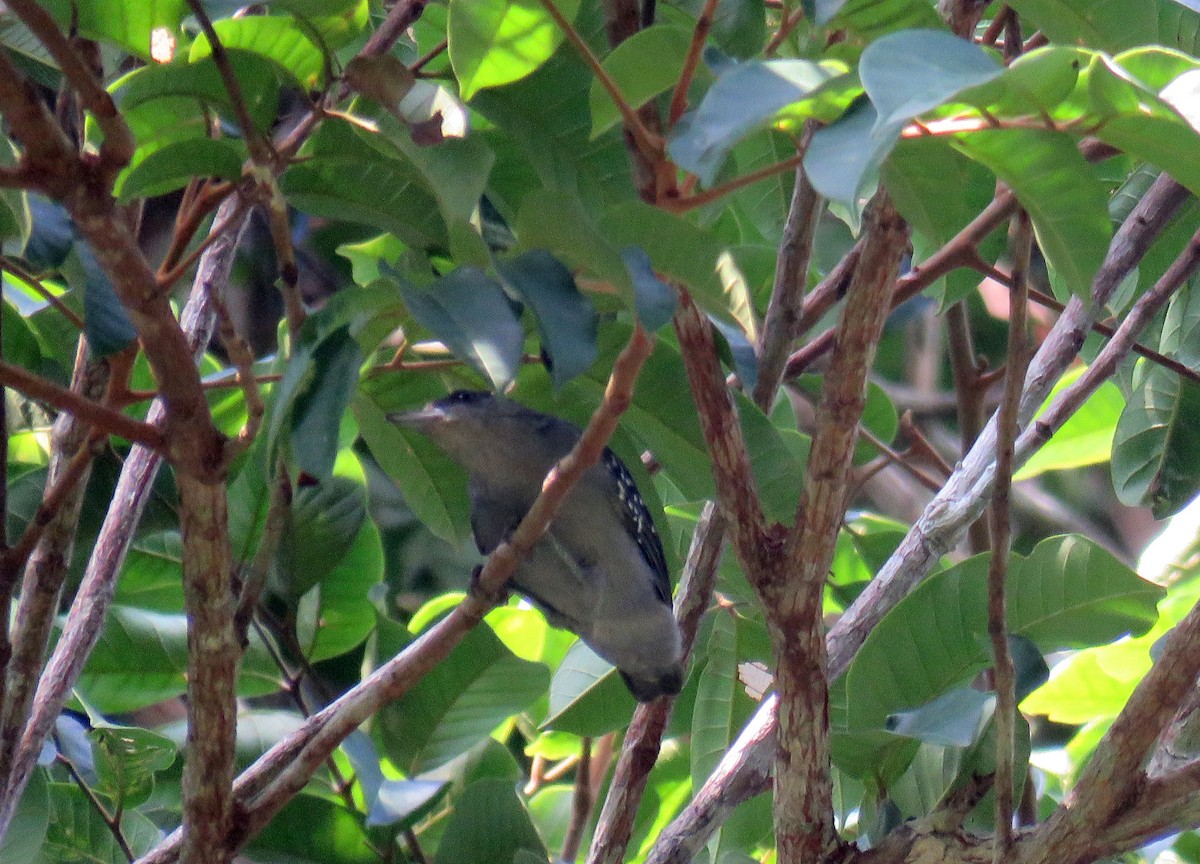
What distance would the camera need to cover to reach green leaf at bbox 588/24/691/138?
1618mm

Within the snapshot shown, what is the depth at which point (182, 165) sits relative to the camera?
1.78 metres

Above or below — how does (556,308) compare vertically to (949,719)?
above

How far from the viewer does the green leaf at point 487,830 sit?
2.44 meters

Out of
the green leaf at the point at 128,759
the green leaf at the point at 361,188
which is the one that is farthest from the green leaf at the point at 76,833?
the green leaf at the point at 361,188

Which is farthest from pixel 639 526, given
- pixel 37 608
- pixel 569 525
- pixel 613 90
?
pixel 613 90

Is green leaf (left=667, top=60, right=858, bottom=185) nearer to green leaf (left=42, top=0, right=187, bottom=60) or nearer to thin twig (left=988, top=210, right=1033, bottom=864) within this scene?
thin twig (left=988, top=210, right=1033, bottom=864)

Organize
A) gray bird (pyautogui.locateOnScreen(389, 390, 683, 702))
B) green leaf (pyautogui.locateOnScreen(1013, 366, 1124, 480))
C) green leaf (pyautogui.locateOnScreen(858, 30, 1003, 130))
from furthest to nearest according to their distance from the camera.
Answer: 1. green leaf (pyautogui.locateOnScreen(1013, 366, 1124, 480))
2. gray bird (pyautogui.locateOnScreen(389, 390, 683, 702))
3. green leaf (pyautogui.locateOnScreen(858, 30, 1003, 130))

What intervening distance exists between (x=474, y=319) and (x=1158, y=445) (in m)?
2.18

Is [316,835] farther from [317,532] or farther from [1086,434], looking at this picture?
[1086,434]

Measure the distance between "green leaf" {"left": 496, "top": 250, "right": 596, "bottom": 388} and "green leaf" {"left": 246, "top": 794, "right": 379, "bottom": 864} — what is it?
54.8 inches

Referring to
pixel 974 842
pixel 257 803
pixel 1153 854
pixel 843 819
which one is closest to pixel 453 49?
pixel 257 803

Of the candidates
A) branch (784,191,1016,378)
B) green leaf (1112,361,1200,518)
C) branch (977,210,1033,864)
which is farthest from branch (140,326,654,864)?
green leaf (1112,361,1200,518)

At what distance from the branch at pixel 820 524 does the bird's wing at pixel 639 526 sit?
1.14m

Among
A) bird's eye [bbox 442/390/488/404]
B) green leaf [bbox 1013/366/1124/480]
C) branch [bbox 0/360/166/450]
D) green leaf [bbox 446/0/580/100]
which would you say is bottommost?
green leaf [bbox 1013/366/1124/480]
